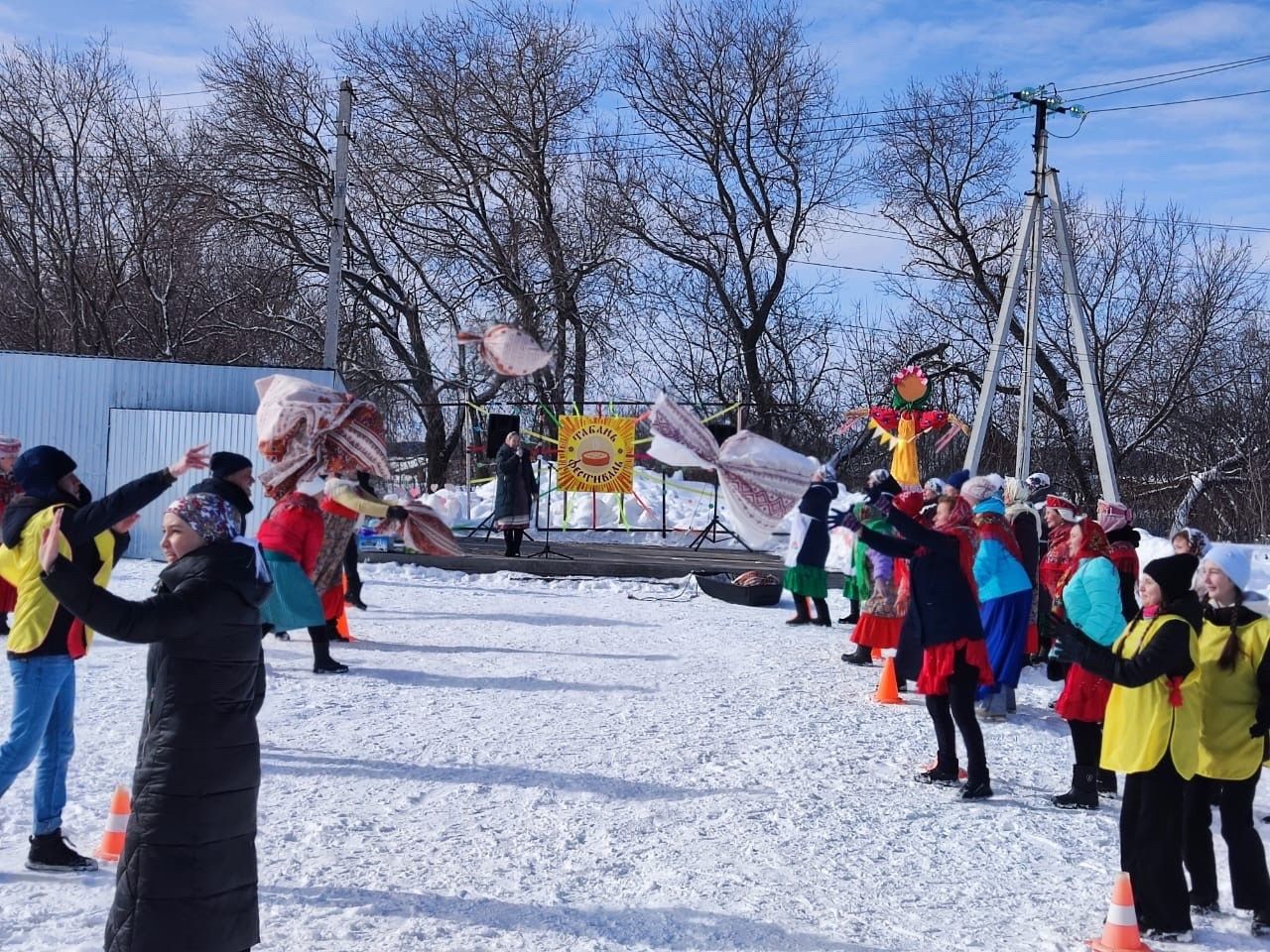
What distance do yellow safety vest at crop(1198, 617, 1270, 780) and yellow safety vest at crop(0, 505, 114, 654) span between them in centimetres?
441

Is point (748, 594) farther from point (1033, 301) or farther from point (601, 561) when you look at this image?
point (1033, 301)

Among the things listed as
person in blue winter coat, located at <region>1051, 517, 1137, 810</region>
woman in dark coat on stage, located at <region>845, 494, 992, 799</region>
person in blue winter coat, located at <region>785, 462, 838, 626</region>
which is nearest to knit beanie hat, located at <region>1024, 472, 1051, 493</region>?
person in blue winter coat, located at <region>785, 462, 838, 626</region>

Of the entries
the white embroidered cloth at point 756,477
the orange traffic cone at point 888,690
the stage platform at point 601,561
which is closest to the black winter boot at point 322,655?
the white embroidered cloth at point 756,477

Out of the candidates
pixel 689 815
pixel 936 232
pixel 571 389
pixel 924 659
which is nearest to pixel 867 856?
pixel 689 815

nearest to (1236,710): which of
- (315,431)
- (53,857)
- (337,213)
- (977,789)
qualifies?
(977,789)

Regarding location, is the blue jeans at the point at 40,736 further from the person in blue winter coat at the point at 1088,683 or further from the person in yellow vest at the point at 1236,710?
the person in yellow vest at the point at 1236,710

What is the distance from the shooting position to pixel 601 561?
16812 millimetres

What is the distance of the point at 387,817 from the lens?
5641 mm

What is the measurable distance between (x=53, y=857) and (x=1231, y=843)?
4739mm

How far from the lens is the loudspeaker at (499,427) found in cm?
1809

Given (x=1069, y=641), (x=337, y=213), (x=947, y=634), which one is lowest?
(x=947, y=634)

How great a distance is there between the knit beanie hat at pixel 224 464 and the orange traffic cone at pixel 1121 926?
158 inches

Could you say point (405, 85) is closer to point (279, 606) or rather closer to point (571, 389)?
point (571, 389)

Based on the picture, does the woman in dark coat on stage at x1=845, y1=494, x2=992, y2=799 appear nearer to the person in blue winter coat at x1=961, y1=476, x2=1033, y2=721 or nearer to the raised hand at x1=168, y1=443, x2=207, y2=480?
the person in blue winter coat at x1=961, y1=476, x2=1033, y2=721
